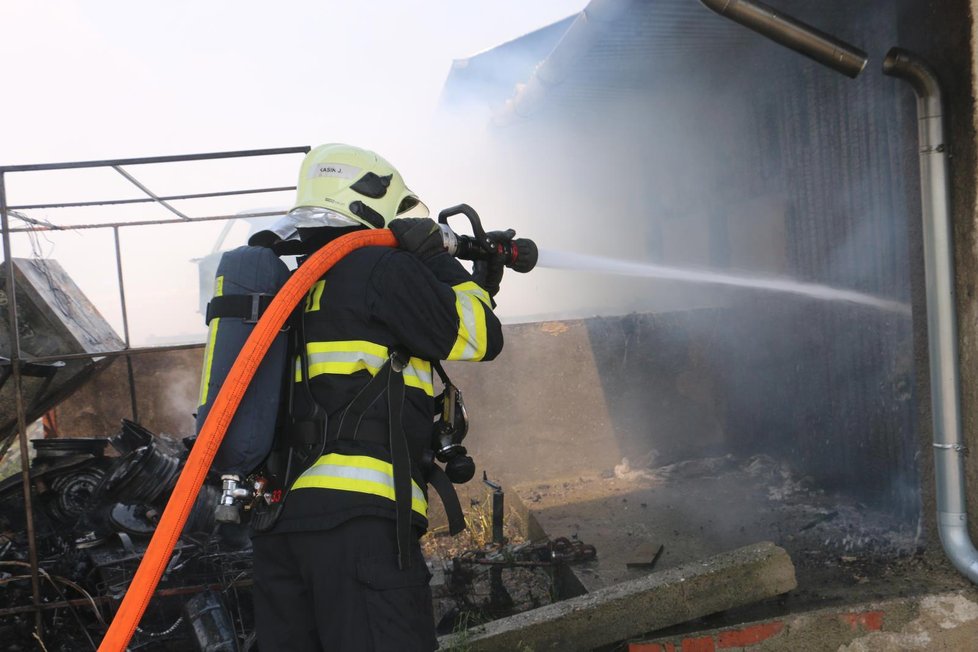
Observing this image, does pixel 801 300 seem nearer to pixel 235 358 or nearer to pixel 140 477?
pixel 235 358

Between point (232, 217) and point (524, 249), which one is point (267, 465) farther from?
point (232, 217)

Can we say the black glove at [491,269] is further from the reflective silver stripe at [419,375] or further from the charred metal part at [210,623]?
the charred metal part at [210,623]

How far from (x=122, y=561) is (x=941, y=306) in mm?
4576

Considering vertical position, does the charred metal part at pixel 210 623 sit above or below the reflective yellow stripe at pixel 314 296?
below

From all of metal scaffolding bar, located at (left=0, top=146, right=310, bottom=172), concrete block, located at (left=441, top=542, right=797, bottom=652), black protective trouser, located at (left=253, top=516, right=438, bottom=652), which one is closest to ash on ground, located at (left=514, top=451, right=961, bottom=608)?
concrete block, located at (left=441, top=542, right=797, bottom=652)

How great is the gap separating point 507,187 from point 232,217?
7.13 metres

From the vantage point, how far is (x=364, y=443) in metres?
2.25

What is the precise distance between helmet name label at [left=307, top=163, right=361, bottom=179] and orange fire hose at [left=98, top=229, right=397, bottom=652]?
44 centimetres

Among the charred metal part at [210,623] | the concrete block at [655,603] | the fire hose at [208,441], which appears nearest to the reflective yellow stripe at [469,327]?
the fire hose at [208,441]

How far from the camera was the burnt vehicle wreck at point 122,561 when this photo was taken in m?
4.18

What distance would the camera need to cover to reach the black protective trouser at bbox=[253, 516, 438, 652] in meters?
2.12

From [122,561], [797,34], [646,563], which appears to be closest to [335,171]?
[797,34]

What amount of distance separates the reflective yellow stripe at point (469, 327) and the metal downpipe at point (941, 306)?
1961mm

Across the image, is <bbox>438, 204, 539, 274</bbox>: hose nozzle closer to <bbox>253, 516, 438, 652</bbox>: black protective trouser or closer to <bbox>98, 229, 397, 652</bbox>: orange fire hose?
<bbox>98, 229, 397, 652</bbox>: orange fire hose
